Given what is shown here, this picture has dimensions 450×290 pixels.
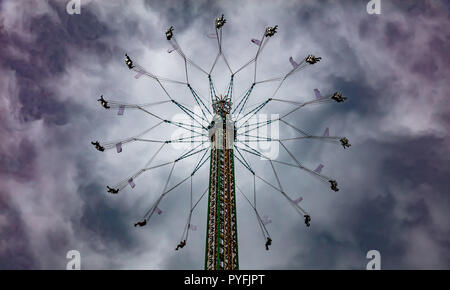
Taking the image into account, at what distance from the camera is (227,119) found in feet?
171

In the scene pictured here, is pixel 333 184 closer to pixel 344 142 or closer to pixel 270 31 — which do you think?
pixel 344 142

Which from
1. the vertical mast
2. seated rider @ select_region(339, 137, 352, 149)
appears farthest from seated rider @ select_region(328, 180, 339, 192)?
the vertical mast

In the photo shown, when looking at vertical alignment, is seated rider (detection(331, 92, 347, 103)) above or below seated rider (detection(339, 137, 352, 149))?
above

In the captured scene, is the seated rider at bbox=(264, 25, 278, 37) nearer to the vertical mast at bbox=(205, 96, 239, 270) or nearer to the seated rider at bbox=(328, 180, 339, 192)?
the vertical mast at bbox=(205, 96, 239, 270)

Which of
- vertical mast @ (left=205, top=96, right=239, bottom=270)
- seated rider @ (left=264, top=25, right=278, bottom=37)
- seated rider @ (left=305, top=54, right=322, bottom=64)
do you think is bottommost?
vertical mast @ (left=205, top=96, right=239, bottom=270)

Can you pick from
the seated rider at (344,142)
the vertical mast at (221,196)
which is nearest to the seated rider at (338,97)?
the seated rider at (344,142)

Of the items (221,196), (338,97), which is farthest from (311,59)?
(221,196)

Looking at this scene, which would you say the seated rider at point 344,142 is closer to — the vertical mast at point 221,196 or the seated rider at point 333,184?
the seated rider at point 333,184

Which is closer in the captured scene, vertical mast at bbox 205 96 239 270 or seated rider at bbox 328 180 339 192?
vertical mast at bbox 205 96 239 270

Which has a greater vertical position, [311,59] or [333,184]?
[311,59]
